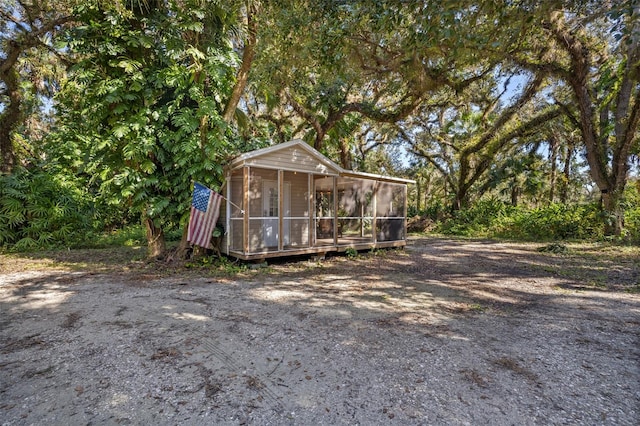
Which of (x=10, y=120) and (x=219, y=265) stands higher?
(x=10, y=120)

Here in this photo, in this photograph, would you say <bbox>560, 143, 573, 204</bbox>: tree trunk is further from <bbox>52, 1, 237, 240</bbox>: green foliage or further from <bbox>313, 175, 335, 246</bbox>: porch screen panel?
<bbox>52, 1, 237, 240</bbox>: green foliage

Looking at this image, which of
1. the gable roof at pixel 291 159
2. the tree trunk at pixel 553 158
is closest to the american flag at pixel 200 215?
the gable roof at pixel 291 159

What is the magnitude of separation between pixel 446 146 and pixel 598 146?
8693 mm

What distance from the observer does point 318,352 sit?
3.20 metres

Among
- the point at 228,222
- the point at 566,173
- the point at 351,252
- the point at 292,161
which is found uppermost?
the point at 566,173

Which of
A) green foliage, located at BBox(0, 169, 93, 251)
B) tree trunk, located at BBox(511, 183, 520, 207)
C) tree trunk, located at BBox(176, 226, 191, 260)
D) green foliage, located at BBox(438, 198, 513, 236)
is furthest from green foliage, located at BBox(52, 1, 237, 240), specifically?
tree trunk, located at BBox(511, 183, 520, 207)

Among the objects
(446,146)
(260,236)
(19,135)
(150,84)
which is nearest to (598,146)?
(446,146)

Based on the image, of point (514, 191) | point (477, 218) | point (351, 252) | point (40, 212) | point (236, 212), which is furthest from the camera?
point (514, 191)

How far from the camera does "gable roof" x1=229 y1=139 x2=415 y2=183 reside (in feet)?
25.0

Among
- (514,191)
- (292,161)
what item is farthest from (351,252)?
(514,191)

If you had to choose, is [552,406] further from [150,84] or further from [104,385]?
[150,84]

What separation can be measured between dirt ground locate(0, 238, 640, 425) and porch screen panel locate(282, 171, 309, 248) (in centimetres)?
348

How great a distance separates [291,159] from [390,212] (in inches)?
172

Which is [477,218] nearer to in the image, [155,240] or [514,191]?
[514,191]
